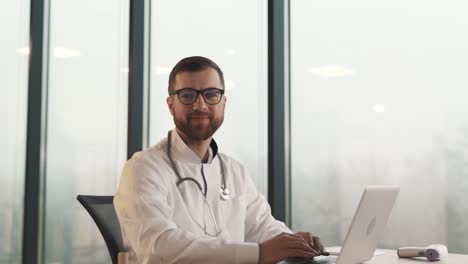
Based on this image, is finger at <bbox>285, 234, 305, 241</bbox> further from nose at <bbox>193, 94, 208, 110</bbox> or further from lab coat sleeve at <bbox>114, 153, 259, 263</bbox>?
nose at <bbox>193, 94, 208, 110</bbox>

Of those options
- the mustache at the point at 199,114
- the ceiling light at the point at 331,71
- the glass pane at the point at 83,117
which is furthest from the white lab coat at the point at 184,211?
the glass pane at the point at 83,117

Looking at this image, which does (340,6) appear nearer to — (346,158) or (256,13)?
(256,13)

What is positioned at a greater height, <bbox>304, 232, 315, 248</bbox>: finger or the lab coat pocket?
the lab coat pocket

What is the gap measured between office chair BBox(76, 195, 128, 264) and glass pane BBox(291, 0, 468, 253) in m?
1.86

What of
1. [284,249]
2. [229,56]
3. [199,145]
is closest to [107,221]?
[199,145]

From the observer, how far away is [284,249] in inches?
62.0

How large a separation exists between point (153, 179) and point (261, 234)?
20.3 inches

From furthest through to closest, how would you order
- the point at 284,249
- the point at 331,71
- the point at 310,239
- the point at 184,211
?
the point at 331,71 < the point at 184,211 < the point at 310,239 < the point at 284,249

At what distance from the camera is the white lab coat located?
1.63m

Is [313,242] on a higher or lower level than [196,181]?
lower

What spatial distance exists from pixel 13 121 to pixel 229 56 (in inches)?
→ 64.0

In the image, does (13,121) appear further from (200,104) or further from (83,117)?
(200,104)

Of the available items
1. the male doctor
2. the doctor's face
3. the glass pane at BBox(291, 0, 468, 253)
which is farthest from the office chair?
the glass pane at BBox(291, 0, 468, 253)

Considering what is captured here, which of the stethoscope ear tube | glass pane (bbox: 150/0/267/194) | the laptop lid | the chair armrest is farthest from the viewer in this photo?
glass pane (bbox: 150/0/267/194)
